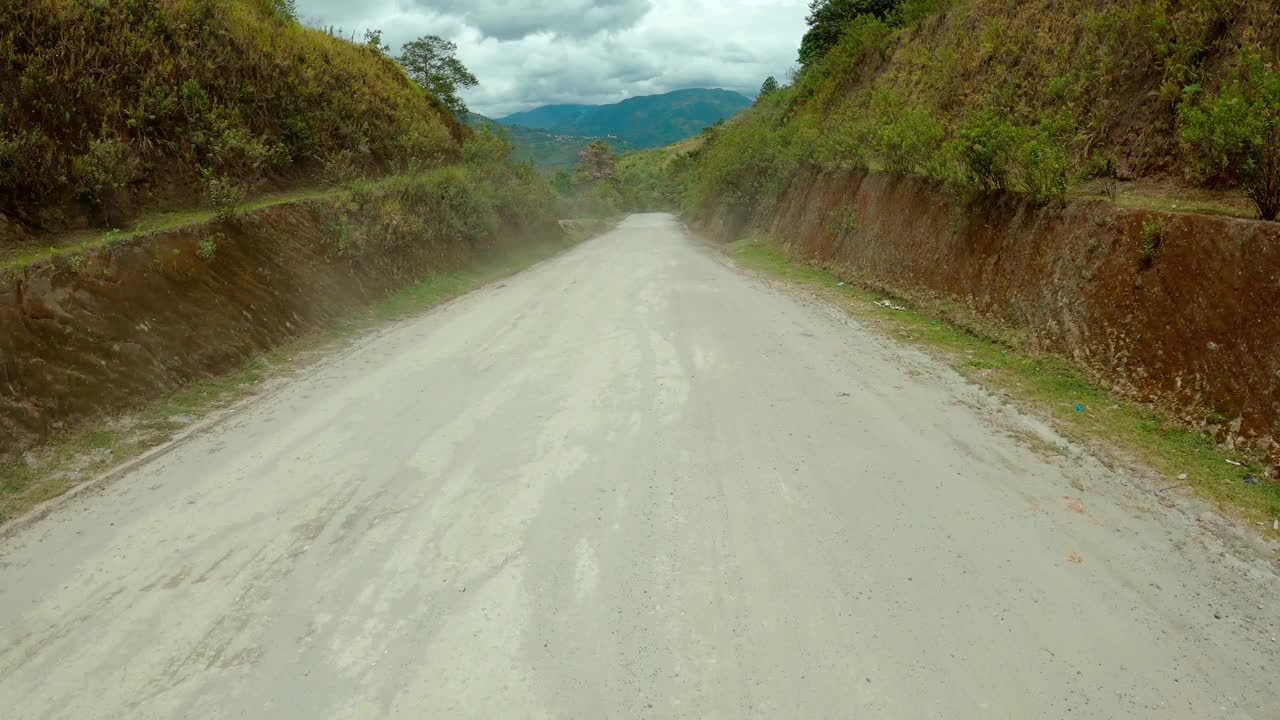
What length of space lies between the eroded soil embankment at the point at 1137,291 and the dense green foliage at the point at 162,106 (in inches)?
472

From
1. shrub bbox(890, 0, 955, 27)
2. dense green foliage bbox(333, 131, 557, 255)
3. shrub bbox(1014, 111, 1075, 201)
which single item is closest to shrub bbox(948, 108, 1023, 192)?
shrub bbox(1014, 111, 1075, 201)

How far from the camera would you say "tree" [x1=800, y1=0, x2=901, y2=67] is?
2686cm

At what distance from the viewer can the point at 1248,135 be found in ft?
20.3

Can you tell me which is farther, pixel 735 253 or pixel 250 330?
pixel 735 253

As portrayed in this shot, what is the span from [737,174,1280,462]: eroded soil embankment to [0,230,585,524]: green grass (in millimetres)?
9757

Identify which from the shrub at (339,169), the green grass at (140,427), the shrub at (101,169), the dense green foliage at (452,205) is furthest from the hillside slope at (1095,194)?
the shrub at (101,169)

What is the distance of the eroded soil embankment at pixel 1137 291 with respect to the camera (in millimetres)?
5398

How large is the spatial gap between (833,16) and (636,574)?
3188 cm

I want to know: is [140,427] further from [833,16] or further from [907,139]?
[833,16]

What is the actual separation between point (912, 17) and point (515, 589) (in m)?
22.4

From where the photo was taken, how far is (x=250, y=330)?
30.3 ft

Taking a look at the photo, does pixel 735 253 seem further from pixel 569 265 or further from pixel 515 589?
pixel 515 589

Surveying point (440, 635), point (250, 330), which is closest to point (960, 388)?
point (440, 635)

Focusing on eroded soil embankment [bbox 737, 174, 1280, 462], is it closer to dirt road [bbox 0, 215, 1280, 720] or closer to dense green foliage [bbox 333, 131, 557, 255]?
dirt road [bbox 0, 215, 1280, 720]
